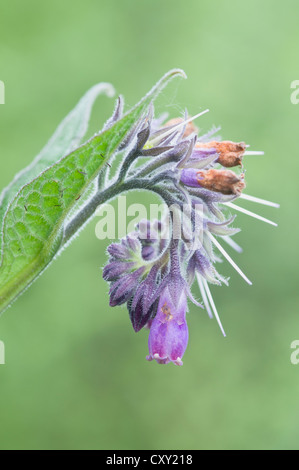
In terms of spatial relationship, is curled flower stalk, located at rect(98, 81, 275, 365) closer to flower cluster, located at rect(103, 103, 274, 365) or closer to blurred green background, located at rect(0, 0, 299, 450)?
flower cluster, located at rect(103, 103, 274, 365)

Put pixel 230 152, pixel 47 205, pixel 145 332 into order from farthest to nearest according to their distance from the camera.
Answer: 1. pixel 145 332
2. pixel 230 152
3. pixel 47 205

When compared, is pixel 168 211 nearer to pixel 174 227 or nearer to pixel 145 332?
pixel 174 227

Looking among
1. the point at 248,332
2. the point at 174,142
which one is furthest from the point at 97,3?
the point at 174,142

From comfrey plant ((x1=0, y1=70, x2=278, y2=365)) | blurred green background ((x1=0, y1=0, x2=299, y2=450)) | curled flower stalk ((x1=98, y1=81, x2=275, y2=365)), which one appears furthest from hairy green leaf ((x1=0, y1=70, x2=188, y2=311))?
blurred green background ((x1=0, y1=0, x2=299, y2=450))

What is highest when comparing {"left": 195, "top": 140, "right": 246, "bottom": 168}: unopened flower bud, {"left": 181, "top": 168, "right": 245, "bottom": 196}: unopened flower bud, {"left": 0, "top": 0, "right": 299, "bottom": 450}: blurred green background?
{"left": 0, "top": 0, "right": 299, "bottom": 450}: blurred green background

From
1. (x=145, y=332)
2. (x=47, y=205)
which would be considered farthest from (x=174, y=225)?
(x=145, y=332)

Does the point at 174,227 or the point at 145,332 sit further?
the point at 145,332

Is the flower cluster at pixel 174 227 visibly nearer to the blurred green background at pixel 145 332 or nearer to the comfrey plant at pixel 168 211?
the comfrey plant at pixel 168 211
